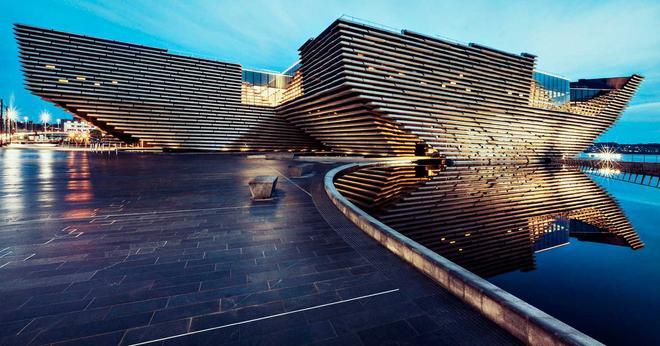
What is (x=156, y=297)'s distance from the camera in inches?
126

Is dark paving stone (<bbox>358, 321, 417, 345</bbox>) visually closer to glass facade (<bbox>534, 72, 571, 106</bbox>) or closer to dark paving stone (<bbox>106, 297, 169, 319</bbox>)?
dark paving stone (<bbox>106, 297, 169, 319</bbox>)

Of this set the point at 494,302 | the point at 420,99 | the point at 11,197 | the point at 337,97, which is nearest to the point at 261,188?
the point at 494,302

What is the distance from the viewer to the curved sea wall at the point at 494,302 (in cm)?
222

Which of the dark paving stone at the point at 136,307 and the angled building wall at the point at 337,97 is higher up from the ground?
the angled building wall at the point at 337,97

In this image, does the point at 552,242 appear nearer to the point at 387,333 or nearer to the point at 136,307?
the point at 387,333

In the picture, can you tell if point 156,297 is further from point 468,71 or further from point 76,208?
point 468,71

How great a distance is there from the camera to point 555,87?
5328 centimetres

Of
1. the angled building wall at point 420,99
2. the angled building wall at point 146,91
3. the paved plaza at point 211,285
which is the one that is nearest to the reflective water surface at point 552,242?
the paved plaza at point 211,285

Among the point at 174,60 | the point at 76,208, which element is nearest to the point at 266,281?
the point at 76,208

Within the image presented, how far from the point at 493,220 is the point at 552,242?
1777mm

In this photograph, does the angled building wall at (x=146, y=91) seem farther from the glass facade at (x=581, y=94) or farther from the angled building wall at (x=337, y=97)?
the glass facade at (x=581, y=94)

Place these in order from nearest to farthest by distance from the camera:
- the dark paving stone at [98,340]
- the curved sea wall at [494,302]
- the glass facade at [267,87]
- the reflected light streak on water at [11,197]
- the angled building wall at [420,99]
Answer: the curved sea wall at [494,302] → the dark paving stone at [98,340] → the reflected light streak on water at [11,197] → the angled building wall at [420,99] → the glass facade at [267,87]

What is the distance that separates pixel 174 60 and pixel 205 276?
44.5 metres

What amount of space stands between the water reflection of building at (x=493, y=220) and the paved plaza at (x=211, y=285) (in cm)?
342
